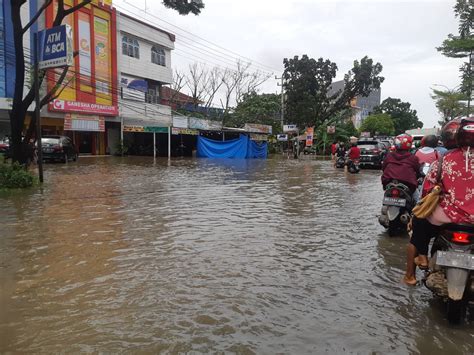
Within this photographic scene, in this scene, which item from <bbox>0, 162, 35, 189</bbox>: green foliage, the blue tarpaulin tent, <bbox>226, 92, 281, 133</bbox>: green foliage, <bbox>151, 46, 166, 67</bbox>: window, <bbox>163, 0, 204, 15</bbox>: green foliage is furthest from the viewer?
<bbox>226, 92, 281, 133</bbox>: green foliage

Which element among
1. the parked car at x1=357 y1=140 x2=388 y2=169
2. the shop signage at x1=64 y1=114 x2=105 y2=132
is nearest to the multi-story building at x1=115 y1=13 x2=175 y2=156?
the shop signage at x1=64 y1=114 x2=105 y2=132

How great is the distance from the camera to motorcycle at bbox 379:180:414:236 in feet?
21.2

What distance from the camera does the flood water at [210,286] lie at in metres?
3.17

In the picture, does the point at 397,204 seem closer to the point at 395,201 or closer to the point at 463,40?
the point at 395,201

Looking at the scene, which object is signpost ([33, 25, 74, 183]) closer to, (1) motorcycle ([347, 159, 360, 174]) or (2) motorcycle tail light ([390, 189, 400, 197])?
(2) motorcycle tail light ([390, 189, 400, 197])

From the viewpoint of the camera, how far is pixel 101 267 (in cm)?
480

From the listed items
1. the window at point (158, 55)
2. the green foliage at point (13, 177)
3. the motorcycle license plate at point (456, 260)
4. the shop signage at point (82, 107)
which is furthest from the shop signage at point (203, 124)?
the motorcycle license plate at point (456, 260)

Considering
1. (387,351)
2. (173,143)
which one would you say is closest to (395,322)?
(387,351)

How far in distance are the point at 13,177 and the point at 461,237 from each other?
1083cm

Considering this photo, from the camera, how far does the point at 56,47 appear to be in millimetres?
11414

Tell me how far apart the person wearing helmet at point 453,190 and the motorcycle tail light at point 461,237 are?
10 cm

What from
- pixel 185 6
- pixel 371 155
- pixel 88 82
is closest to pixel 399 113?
pixel 371 155

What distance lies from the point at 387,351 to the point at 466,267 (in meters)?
0.93

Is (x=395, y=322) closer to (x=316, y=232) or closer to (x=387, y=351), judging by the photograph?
(x=387, y=351)
